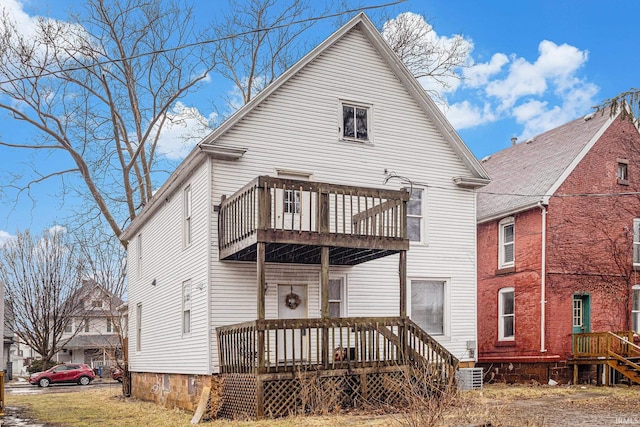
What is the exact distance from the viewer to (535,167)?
26.2 metres

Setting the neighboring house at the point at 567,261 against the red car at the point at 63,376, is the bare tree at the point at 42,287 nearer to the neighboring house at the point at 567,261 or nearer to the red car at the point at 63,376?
the red car at the point at 63,376

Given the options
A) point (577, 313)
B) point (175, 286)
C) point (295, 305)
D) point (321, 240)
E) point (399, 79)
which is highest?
point (399, 79)

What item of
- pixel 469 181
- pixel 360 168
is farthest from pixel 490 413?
pixel 469 181

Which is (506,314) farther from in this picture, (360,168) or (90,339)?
(90,339)

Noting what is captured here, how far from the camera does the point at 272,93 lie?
18.5 metres

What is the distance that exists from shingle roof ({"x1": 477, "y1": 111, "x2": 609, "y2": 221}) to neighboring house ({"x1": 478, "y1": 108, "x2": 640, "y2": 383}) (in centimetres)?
6

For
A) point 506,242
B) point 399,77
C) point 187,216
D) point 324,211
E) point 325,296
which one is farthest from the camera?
point 506,242

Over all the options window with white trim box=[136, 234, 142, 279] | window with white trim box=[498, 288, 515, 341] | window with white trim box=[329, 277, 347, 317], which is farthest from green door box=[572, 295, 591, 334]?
window with white trim box=[136, 234, 142, 279]

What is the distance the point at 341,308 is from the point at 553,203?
9.08 meters

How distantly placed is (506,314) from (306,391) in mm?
12721

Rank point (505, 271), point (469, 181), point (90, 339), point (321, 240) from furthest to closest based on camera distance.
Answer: point (90, 339) < point (505, 271) < point (469, 181) < point (321, 240)

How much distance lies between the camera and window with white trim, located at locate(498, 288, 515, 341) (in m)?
25.2

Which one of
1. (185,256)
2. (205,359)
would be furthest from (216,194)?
(205,359)

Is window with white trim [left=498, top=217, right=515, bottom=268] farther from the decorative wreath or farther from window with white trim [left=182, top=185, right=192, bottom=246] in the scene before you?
window with white trim [left=182, top=185, right=192, bottom=246]
